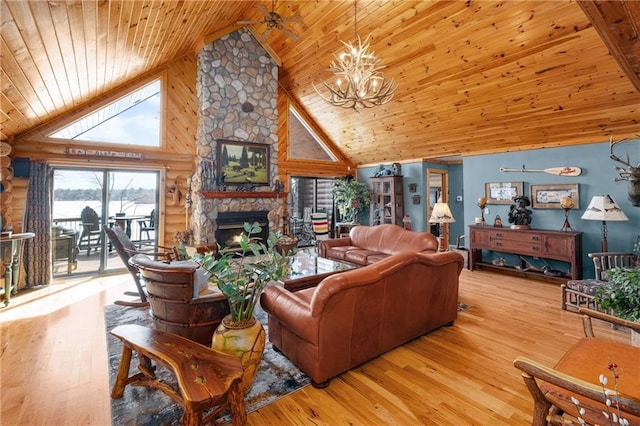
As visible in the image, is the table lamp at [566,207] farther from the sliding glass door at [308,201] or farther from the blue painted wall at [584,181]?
the sliding glass door at [308,201]

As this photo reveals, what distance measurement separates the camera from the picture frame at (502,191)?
5.84m

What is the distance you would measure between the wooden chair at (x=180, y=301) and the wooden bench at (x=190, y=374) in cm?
28

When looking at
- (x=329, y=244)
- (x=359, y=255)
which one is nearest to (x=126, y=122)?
(x=329, y=244)

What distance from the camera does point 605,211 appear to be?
4270 millimetres

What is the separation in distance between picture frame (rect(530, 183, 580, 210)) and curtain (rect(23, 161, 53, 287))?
8502 mm

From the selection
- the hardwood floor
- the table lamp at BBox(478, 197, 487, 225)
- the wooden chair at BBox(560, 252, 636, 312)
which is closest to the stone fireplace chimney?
the hardwood floor

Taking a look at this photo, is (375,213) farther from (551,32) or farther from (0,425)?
(0,425)

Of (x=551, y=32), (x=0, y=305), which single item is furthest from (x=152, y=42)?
(x=551, y=32)

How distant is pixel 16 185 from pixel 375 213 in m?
7.38

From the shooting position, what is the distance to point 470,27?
4.11 metres

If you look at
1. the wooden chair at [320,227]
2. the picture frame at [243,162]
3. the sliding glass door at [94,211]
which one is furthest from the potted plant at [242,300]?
the wooden chair at [320,227]

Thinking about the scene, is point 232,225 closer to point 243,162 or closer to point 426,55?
point 243,162

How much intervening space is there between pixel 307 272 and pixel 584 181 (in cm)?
490

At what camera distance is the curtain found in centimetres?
479
